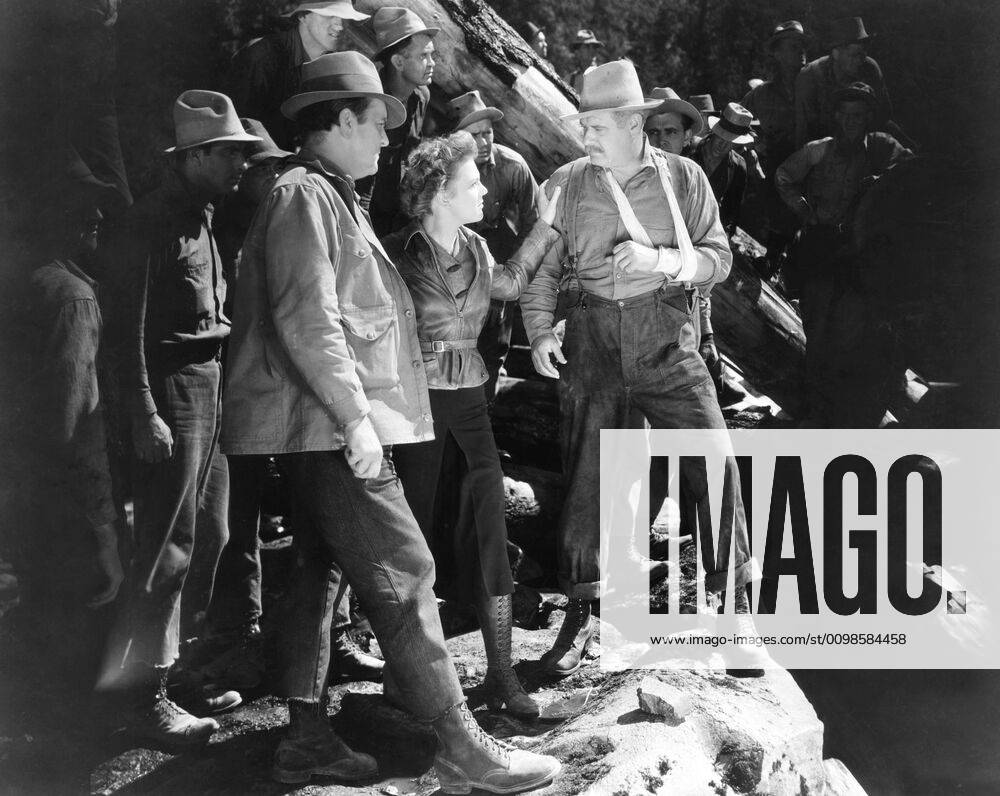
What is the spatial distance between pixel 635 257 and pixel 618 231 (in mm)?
247

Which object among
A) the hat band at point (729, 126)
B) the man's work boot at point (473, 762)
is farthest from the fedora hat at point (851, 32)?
the man's work boot at point (473, 762)

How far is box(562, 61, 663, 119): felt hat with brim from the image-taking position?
4.61 m

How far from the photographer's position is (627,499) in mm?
5066

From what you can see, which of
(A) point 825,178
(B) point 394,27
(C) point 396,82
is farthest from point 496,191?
(A) point 825,178

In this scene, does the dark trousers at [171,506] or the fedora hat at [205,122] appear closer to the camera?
the dark trousers at [171,506]

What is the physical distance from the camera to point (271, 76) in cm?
539

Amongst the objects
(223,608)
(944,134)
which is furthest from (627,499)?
(944,134)

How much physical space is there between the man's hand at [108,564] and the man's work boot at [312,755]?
4.49ft

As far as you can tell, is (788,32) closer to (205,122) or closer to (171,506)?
(205,122)

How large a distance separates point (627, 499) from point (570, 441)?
16.6 inches

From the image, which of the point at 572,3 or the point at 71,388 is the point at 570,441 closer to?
the point at 71,388

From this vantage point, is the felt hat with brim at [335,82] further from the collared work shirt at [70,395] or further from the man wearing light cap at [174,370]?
the collared work shirt at [70,395]

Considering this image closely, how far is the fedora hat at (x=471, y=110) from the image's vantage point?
5.57m

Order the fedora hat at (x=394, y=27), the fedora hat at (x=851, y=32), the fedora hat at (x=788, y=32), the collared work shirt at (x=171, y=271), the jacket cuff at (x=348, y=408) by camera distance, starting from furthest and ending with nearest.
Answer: the fedora hat at (x=788, y=32), the fedora hat at (x=851, y=32), the fedora hat at (x=394, y=27), the collared work shirt at (x=171, y=271), the jacket cuff at (x=348, y=408)
